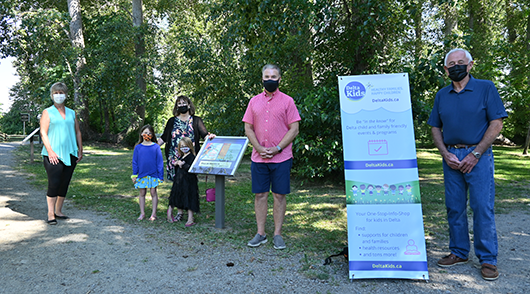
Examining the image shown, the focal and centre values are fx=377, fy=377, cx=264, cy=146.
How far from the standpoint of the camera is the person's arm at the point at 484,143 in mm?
3631

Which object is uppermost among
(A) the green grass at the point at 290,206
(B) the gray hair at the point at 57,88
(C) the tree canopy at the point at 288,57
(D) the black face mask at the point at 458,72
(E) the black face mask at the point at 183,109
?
(C) the tree canopy at the point at 288,57

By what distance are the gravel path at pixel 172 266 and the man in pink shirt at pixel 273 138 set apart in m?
0.71

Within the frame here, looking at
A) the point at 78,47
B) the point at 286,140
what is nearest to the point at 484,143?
the point at 286,140

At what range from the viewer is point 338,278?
3729mm

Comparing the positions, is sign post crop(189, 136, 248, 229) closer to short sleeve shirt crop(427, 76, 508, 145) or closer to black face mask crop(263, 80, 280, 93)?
black face mask crop(263, 80, 280, 93)

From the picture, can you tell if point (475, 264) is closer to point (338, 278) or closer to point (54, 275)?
point (338, 278)

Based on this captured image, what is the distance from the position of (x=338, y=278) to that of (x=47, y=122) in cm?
457

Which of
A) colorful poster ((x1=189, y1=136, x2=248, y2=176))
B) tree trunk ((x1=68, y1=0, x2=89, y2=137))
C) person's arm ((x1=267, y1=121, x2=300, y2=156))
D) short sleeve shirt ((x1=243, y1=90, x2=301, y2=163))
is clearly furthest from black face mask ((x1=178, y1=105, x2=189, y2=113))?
tree trunk ((x1=68, y1=0, x2=89, y2=137))

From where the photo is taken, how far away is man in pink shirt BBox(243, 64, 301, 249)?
15.0 feet

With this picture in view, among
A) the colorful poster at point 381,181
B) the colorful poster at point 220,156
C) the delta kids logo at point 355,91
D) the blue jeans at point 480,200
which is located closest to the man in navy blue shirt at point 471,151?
the blue jeans at point 480,200

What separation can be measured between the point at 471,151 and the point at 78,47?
47.7 ft

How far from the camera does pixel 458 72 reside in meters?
3.85

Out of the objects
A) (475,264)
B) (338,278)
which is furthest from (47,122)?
(475,264)

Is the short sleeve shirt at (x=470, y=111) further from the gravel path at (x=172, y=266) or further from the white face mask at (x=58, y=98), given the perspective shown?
the white face mask at (x=58, y=98)
